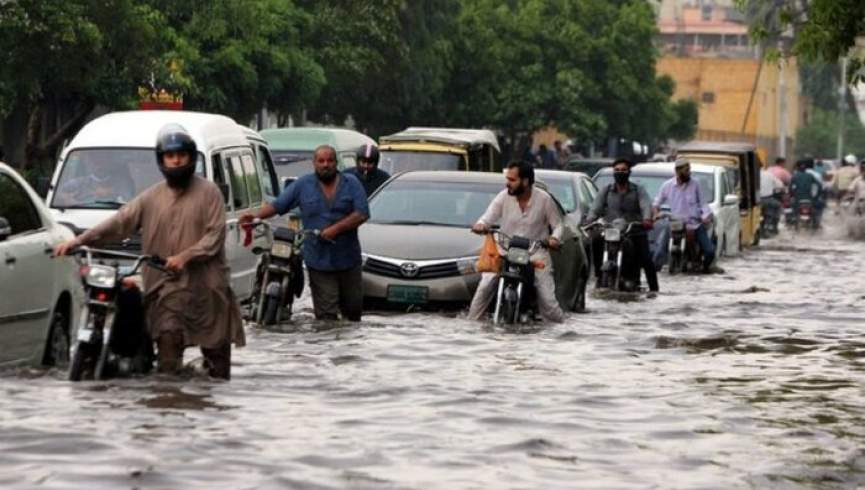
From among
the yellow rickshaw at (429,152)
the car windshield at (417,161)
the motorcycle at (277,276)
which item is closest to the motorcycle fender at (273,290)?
the motorcycle at (277,276)

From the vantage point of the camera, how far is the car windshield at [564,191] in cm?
2805

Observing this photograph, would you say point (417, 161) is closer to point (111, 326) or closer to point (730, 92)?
point (111, 326)

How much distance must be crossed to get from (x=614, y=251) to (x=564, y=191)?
2496mm

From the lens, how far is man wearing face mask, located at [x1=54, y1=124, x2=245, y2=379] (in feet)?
43.2

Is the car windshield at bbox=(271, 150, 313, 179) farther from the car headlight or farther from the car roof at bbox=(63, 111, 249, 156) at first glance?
the car headlight

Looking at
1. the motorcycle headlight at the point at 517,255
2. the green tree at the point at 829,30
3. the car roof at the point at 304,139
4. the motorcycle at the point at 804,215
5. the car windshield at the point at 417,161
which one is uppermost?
the green tree at the point at 829,30

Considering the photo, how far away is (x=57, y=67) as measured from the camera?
3269cm

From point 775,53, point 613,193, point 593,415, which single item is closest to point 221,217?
point 593,415

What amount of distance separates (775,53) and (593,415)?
11267mm

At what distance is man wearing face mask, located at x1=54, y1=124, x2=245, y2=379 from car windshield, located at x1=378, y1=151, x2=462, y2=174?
59.3ft

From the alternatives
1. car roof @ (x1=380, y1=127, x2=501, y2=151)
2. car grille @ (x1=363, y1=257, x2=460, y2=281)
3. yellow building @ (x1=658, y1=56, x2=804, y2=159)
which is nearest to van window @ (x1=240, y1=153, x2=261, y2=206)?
car grille @ (x1=363, y1=257, x2=460, y2=281)

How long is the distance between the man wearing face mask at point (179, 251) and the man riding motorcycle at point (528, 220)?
6419mm

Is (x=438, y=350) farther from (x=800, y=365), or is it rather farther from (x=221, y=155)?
(x=221, y=155)

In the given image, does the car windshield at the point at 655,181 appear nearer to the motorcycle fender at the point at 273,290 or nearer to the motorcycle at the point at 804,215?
the motorcycle fender at the point at 273,290
